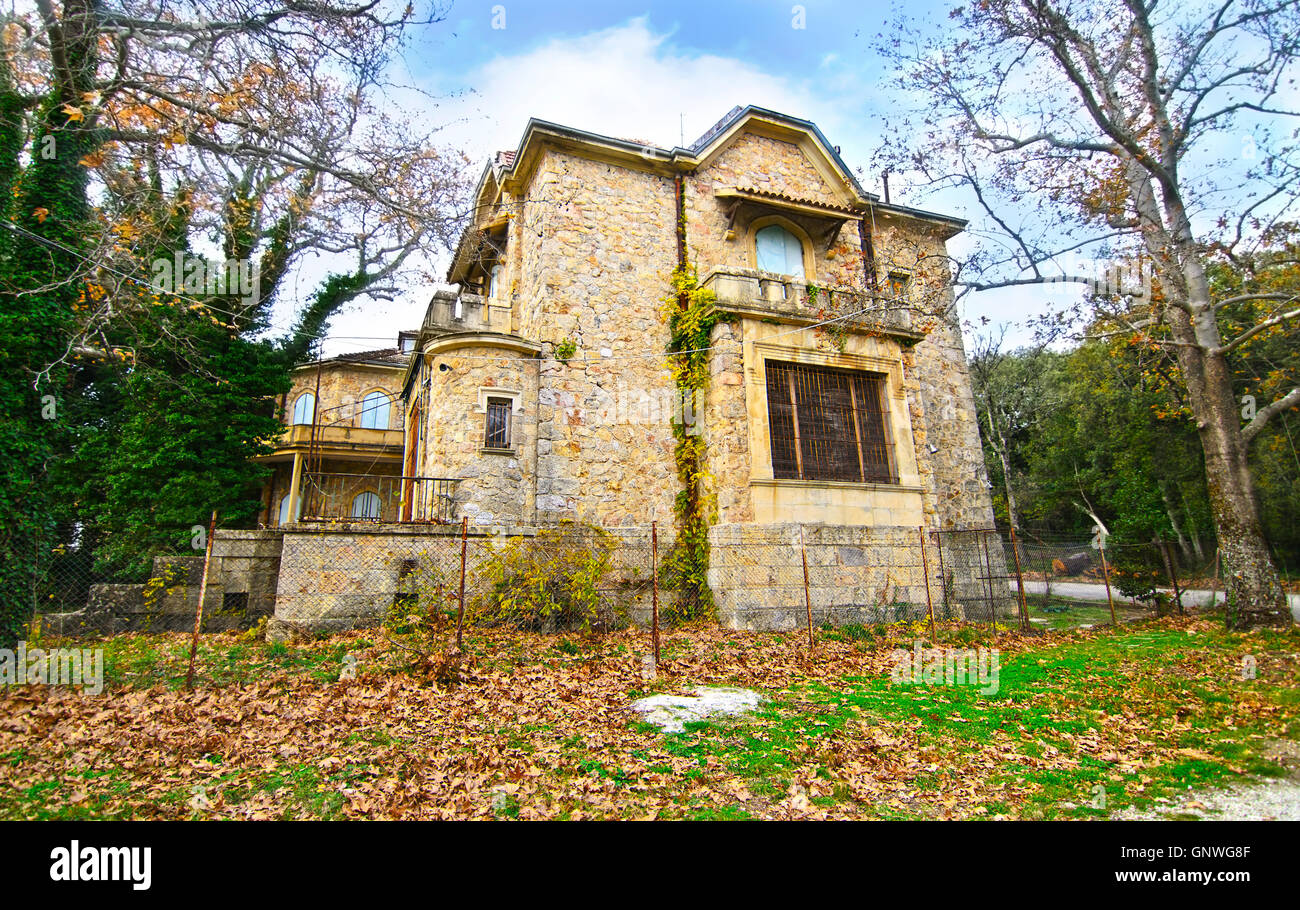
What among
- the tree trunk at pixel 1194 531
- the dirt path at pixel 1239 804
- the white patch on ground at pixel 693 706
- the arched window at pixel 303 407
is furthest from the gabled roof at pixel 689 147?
the tree trunk at pixel 1194 531

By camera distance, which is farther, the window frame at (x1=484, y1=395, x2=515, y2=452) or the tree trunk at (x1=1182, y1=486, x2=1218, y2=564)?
the tree trunk at (x1=1182, y1=486, x2=1218, y2=564)

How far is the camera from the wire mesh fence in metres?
10.2

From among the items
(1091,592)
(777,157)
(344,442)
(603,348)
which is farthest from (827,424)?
(344,442)

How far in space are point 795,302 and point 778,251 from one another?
3.07 meters

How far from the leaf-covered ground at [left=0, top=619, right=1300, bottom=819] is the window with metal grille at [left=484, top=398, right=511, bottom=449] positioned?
4.85 metres

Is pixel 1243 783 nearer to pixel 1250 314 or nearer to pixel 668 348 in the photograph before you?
pixel 668 348

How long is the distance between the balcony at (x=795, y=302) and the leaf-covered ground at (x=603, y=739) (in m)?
7.40

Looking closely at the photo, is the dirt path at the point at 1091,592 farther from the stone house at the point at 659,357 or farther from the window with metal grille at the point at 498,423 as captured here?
the window with metal grille at the point at 498,423

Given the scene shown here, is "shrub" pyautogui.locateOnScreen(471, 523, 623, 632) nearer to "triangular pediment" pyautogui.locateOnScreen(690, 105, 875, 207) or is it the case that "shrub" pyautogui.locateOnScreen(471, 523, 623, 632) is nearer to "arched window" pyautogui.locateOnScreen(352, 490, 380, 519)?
"triangular pediment" pyautogui.locateOnScreen(690, 105, 875, 207)

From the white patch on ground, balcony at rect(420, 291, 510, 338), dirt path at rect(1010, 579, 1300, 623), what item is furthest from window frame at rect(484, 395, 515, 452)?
dirt path at rect(1010, 579, 1300, 623)

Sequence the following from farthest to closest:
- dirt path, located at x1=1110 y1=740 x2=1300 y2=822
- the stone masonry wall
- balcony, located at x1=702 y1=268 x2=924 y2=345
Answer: balcony, located at x1=702 y1=268 x2=924 y2=345, the stone masonry wall, dirt path, located at x1=1110 y1=740 x2=1300 y2=822

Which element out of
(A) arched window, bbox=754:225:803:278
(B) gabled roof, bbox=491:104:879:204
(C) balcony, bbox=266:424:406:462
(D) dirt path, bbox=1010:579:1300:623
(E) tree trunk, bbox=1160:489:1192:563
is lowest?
(D) dirt path, bbox=1010:579:1300:623

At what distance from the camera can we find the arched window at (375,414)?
2570 cm
